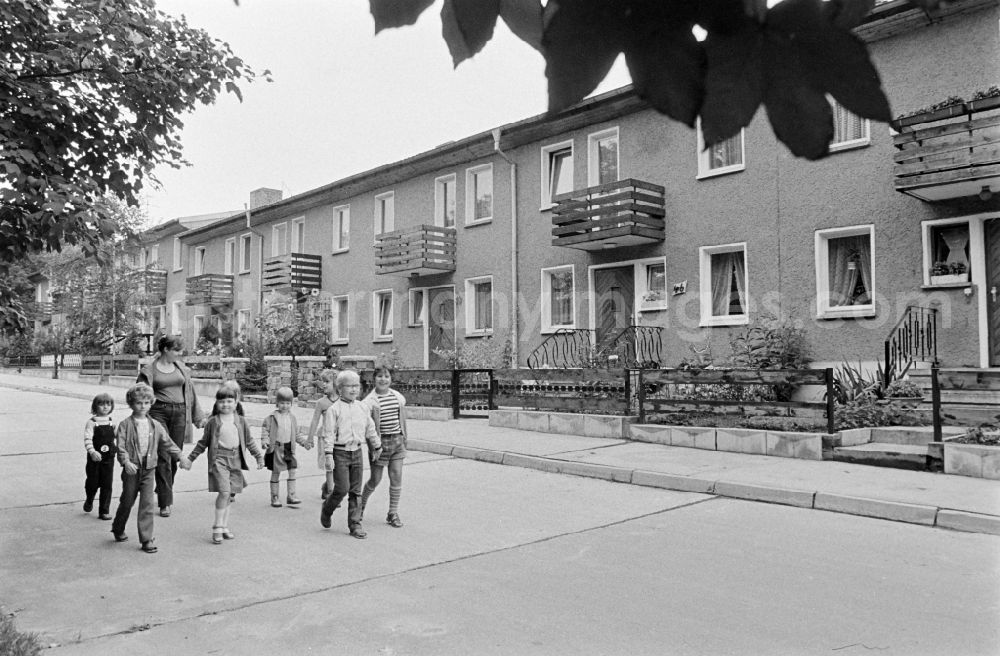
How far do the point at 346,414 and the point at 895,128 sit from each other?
6.22 meters

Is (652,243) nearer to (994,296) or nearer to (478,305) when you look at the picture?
(478,305)

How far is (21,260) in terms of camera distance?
23.8 ft

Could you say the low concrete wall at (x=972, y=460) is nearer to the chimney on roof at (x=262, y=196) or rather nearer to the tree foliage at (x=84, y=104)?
the tree foliage at (x=84, y=104)

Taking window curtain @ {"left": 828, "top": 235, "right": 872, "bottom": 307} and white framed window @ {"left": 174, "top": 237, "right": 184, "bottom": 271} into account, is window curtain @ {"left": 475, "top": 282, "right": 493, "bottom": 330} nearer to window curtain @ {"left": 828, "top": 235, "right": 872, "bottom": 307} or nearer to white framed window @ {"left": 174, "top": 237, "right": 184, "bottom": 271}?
window curtain @ {"left": 828, "top": 235, "right": 872, "bottom": 307}

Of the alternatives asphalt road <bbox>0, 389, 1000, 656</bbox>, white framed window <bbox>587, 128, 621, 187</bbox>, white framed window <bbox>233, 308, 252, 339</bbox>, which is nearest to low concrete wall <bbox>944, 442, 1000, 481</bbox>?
asphalt road <bbox>0, 389, 1000, 656</bbox>

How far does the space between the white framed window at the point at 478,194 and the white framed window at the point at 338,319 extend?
6460 millimetres

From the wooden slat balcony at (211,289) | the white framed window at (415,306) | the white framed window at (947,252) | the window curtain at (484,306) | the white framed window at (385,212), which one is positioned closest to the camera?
the white framed window at (947,252)

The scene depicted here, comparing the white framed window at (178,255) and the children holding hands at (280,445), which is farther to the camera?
the white framed window at (178,255)

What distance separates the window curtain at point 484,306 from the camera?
807 inches

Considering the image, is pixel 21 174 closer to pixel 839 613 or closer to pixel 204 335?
pixel 839 613

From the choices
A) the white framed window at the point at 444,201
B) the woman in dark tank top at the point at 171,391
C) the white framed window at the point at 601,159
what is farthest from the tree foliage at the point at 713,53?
the white framed window at the point at 444,201

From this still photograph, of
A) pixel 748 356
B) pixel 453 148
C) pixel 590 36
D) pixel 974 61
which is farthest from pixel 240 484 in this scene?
pixel 453 148

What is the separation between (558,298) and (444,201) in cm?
538

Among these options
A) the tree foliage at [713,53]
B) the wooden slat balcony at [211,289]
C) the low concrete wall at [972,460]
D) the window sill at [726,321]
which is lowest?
the low concrete wall at [972,460]
